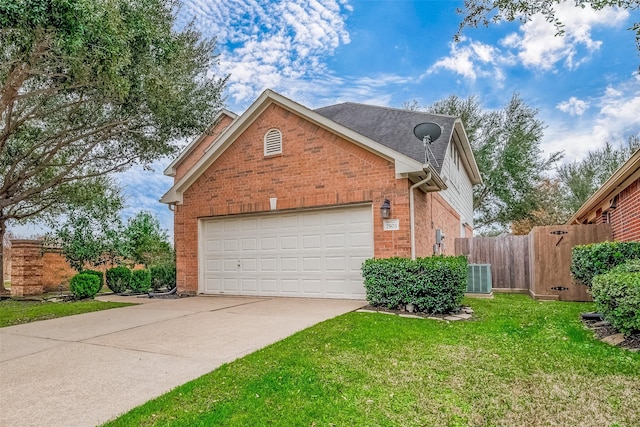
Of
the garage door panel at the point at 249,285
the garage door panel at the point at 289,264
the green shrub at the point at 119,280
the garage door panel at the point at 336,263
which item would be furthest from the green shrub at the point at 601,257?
the green shrub at the point at 119,280

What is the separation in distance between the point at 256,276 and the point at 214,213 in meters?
2.12

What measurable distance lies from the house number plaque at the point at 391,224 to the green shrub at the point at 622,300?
12.7 ft

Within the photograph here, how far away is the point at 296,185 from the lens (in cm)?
995

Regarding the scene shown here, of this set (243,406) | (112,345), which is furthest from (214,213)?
(243,406)

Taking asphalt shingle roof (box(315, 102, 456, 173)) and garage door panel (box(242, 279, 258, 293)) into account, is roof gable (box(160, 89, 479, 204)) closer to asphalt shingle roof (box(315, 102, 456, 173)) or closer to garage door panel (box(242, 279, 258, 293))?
asphalt shingle roof (box(315, 102, 456, 173))

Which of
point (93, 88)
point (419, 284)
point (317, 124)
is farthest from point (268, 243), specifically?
point (93, 88)

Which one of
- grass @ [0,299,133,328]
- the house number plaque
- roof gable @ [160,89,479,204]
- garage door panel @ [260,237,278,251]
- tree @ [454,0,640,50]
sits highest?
tree @ [454,0,640,50]

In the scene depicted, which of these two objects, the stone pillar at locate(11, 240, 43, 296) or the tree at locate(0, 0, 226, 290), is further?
the stone pillar at locate(11, 240, 43, 296)

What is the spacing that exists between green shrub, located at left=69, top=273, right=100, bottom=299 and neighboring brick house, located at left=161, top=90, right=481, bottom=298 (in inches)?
93.3

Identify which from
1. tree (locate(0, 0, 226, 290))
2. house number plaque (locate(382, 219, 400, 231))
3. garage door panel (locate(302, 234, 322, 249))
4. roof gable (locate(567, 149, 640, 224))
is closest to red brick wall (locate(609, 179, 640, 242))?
roof gable (locate(567, 149, 640, 224))

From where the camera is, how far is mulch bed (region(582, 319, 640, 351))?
15.8 feet

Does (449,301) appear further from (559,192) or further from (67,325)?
(559,192)

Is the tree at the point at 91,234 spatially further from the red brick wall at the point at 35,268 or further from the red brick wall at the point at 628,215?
the red brick wall at the point at 628,215

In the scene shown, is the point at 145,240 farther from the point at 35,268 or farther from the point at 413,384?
the point at 413,384
